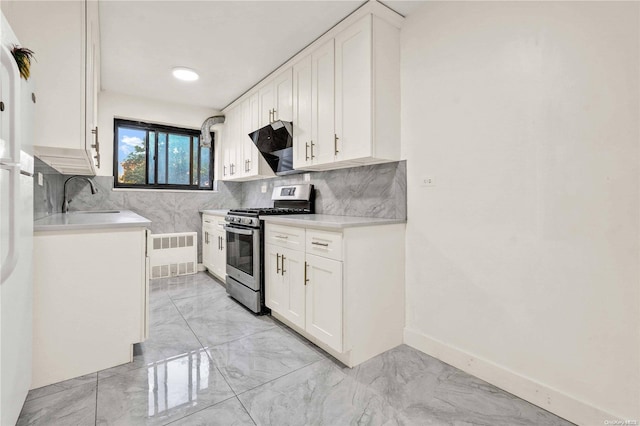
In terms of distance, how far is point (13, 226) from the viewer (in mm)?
1079

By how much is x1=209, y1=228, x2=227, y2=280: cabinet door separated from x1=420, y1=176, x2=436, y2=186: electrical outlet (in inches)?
91.4

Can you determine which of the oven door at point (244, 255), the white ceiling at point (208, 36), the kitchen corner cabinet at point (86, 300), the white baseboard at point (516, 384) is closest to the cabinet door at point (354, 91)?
the white ceiling at point (208, 36)

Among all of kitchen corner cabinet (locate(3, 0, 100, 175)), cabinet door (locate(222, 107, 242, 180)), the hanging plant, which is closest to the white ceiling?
kitchen corner cabinet (locate(3, 0, 100, 175))

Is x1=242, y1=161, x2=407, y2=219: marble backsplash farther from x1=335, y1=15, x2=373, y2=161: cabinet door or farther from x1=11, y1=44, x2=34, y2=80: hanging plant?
x1=11, y1=44, x2=34, y2=80: hanging plant

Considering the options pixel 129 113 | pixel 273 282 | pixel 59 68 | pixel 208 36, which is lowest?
pixel 273 282

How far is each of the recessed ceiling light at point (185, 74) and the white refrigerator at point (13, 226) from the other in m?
1.92

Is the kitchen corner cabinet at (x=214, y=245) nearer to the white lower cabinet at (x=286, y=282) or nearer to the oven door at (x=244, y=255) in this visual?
the oven door at (x=244, y=255)

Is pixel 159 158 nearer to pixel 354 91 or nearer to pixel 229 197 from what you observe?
pixel 229 197

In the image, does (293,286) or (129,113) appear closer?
(293,286)

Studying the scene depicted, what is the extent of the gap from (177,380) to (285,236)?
3.83 ft

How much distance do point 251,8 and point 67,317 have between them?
2.30 meters

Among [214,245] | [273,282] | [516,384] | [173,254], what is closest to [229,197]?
[214,245]

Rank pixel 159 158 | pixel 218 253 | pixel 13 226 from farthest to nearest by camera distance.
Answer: pixel 159 158
pixel 218 253
pixel 13 226

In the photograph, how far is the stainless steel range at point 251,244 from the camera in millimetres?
2674
